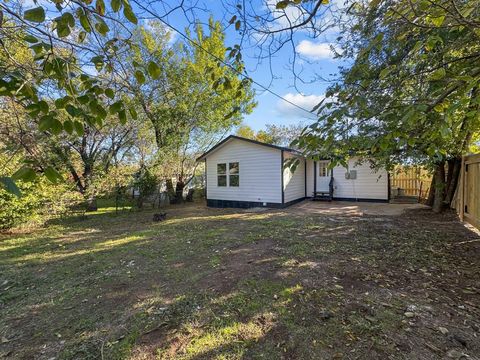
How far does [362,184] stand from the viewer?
12500 millimetres

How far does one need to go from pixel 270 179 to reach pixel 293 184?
165 cm

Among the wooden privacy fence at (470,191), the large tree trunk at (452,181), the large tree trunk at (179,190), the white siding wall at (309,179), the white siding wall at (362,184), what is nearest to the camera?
the wooden privacy fence at (470,191)

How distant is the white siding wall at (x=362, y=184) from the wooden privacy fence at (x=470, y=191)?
5.56 metres

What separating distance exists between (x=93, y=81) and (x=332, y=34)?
251 cm

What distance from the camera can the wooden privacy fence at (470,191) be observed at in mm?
5118

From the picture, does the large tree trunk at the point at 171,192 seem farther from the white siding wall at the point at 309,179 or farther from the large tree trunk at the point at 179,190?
the white siding wall at the point at 309,179

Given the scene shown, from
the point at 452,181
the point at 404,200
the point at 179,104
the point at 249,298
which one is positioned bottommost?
the point at 249,298

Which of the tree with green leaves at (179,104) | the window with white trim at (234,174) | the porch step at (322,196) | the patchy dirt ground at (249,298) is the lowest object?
the patchy dirt ground at (249,298)

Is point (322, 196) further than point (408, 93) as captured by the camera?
Yes

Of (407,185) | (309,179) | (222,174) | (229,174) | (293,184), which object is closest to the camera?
(293,184)

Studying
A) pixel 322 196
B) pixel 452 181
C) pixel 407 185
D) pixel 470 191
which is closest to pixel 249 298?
pixel 470 191

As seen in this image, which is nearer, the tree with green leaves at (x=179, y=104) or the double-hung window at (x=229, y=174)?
the tree with green leaves at (x=179, y=104)

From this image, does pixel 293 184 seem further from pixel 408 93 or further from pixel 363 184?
pixel 408 93

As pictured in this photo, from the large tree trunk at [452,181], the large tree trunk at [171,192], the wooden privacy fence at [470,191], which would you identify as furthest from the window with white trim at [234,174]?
the wooden privacy fence at [470,191]
